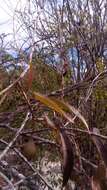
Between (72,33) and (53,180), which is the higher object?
(72,33)

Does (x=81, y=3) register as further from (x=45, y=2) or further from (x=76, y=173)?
(x=76, y=173)

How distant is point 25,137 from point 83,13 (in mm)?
7116

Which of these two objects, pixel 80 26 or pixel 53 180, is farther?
pixel 80 26

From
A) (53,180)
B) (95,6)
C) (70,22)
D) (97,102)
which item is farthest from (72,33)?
(95,6)

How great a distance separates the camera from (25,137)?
1059 millimetres

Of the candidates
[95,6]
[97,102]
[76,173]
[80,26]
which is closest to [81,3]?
[95,6]

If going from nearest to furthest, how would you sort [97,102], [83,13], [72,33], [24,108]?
[24,108] < [97,102] < [72,33] < [83,13]

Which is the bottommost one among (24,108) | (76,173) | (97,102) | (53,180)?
(53,180)

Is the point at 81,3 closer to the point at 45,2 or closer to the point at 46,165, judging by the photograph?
the point at 45,2

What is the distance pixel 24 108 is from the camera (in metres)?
1.03

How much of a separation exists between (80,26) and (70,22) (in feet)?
1.38

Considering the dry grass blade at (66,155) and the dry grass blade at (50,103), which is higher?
the dry grass blade at (50,103)

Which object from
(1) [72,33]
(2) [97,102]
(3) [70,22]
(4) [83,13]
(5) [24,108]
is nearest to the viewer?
(5) [24,108]

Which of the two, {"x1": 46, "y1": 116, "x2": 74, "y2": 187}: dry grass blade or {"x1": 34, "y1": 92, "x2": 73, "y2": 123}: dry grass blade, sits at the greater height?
{"x1": 34, "y1": 92, "x2": 73, "y2": 123}: dry grass blade
